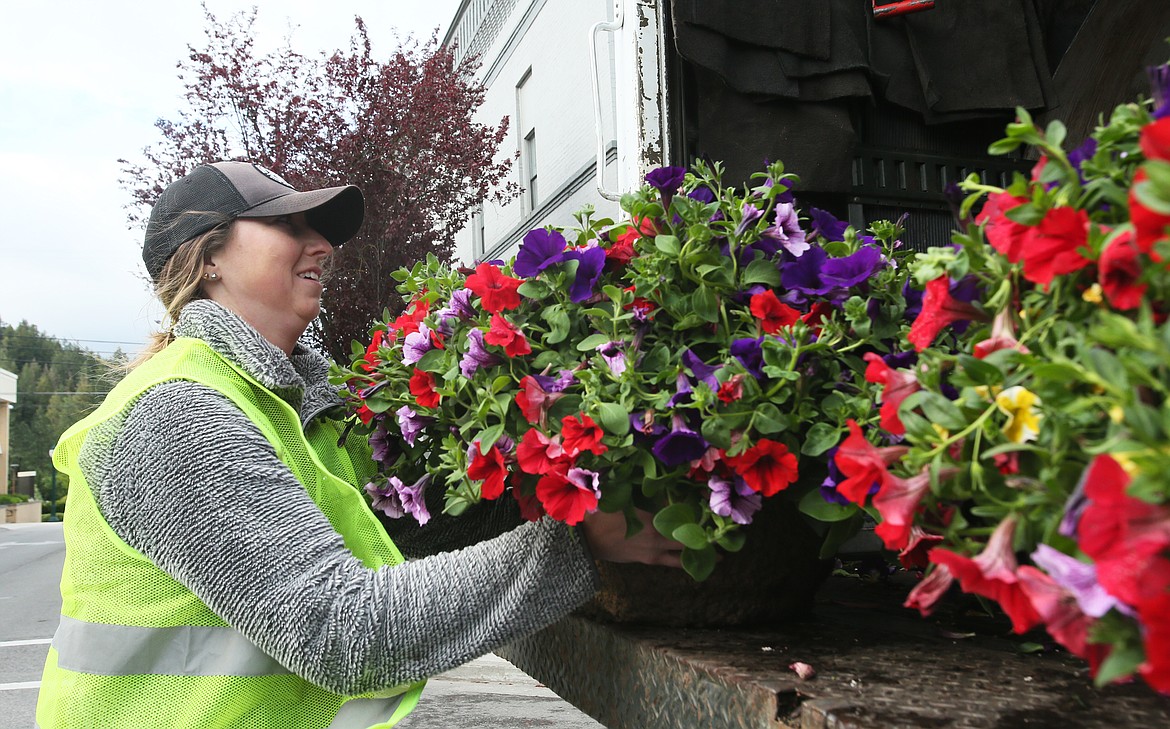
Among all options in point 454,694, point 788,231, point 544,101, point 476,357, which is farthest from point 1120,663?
point 544,101

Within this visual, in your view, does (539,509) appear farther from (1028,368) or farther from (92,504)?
(92,504)

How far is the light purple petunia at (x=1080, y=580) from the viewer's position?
1.58 ft

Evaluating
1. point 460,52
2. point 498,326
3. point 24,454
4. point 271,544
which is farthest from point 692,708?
point 24,454

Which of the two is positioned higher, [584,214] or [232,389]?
[584,214]

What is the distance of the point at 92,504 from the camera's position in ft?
4.58

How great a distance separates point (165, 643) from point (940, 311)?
121cm

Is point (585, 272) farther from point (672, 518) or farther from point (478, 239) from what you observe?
point (478, 239)

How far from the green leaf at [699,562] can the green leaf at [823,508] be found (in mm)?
118

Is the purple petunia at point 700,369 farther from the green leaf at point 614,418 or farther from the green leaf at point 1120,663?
the green leaf at point 1120,663

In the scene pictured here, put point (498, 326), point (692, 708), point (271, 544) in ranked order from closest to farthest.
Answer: point (692, 708) < point (498, 326) < point (271, 544)

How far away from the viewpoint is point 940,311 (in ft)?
2.43

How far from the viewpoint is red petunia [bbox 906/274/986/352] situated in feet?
2.39

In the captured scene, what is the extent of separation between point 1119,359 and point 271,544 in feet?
3.27

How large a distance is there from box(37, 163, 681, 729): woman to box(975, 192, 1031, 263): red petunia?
→ 547 mm
